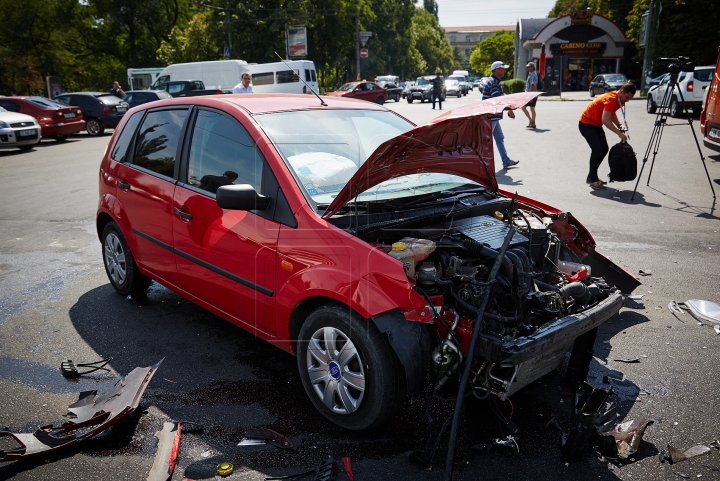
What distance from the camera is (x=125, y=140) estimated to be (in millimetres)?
5137

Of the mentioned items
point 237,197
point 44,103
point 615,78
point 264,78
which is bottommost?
point 237,197

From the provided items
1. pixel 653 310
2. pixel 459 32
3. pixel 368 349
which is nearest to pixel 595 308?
pixel 368 349

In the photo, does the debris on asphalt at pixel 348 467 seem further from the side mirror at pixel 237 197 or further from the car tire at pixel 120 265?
the car tire at pixel 120 265

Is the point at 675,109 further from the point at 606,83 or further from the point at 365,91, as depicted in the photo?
the point at 606,83

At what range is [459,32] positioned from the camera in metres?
182

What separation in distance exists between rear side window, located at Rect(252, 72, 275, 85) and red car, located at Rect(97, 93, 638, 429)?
2889 cm

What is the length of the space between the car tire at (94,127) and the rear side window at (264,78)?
12238 mm

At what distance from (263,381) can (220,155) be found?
1603 mm

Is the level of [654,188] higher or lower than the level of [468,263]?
lower

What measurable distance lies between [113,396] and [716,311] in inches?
186

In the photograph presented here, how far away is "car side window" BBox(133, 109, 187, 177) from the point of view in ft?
14.6

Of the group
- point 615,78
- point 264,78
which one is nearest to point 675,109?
point 264,78

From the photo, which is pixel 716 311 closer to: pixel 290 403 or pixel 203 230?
pixel 290 403

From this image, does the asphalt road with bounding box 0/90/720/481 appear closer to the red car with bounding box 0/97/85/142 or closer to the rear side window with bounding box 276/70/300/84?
the red car with bounding box 0/97/85/142
